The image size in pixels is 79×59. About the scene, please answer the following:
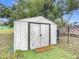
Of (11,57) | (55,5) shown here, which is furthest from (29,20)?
(55,5)

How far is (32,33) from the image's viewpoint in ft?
34.1

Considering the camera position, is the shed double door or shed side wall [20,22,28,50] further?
the shed double door

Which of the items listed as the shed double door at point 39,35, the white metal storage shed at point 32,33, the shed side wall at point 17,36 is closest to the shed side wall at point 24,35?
the white metal storage shed at point 32,33

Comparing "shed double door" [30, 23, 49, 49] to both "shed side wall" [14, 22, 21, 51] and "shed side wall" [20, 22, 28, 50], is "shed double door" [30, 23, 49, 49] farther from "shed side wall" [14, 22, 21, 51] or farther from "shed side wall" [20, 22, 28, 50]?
"shed side wall" [14, 22, 21, 51]

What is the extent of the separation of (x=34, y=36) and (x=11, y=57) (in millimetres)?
3001

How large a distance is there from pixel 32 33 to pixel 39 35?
0.85 metres

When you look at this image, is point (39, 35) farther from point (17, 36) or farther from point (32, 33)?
point (17, 36)

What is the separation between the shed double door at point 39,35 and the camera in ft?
34.1

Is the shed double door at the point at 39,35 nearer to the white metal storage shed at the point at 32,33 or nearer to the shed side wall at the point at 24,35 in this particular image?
the white metal storage shed at the point at 32,33

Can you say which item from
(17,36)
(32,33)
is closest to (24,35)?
(17,36)

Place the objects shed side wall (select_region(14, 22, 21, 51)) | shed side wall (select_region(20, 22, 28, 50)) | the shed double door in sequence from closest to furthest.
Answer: shed side wall (select_region(14, 22, 21, 51)), shed side wall (select_region(20, 22, 28, 50)), the shed double door

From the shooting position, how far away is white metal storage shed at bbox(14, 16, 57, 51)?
31.6ft

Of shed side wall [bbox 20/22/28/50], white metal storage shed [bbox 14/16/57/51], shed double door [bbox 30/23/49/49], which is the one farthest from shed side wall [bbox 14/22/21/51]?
shed double door [bbox 30/23/49/49]

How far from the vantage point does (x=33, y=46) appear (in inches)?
412
